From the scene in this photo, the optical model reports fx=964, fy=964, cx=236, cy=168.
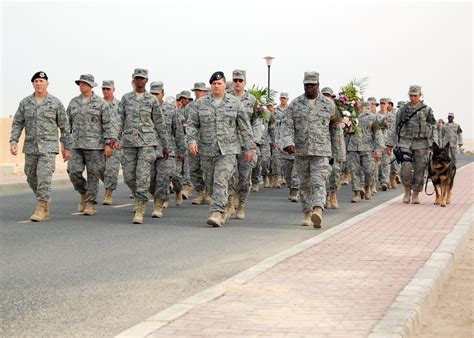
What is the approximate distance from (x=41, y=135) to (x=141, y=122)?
57.4 inches

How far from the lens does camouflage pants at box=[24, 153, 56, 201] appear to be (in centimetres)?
1393

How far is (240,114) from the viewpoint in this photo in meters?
13.5

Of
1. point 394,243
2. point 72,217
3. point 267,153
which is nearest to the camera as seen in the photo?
point 394,243

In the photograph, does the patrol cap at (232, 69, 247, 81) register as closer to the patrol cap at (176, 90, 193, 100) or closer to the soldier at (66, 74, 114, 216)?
the soldier at (66, 74, 114, 216)

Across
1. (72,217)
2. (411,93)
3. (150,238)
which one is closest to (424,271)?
(150,238)

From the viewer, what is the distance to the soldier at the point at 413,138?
17578mm

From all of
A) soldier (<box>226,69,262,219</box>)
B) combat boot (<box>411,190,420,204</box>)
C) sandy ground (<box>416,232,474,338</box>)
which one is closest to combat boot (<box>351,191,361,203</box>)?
combat boot (<box>411,190,420,204</box>)

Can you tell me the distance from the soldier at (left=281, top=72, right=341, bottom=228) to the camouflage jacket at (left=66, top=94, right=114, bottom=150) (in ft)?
10.1

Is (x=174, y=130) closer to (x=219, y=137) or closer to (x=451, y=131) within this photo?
(x=219, y=137)

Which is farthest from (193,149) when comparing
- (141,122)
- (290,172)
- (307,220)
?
(290,172)

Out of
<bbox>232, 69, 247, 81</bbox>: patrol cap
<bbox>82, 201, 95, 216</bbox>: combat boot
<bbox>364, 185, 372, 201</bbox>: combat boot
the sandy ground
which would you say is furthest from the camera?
<bbox>364, 185, 372, 201</bbox>: combat boot

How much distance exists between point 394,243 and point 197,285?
3.34 meters

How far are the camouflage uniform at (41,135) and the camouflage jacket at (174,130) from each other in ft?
9.47

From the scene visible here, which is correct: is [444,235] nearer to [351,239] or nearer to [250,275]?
[351,239]
